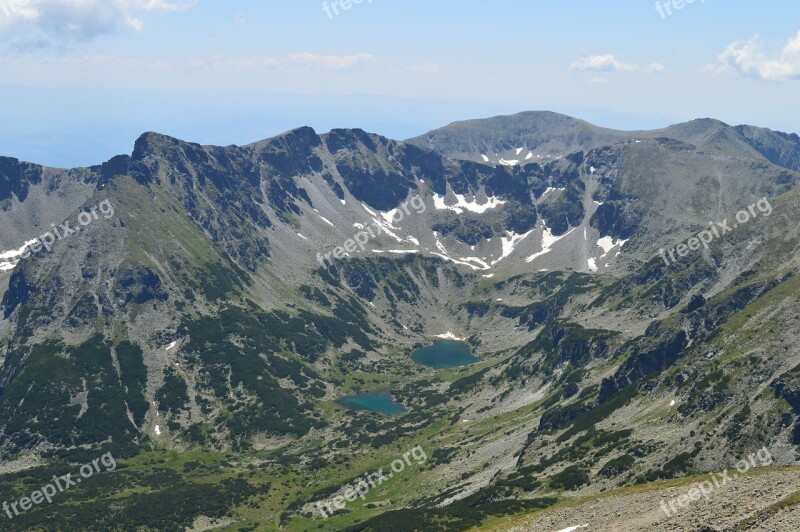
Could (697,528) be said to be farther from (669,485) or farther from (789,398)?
(789,398)

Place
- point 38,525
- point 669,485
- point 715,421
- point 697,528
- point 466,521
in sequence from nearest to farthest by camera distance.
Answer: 1. point 697,528
2. point 669,485
3. point 466,521
4. point 715,421
5. point 38,525

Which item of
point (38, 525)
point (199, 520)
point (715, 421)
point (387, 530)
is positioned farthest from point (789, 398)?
point (38, 525)

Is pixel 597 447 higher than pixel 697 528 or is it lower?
lower

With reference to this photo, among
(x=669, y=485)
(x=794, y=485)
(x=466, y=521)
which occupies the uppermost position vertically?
(x=794, y=485)

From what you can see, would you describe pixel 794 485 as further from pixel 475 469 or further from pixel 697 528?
pixel 475 469

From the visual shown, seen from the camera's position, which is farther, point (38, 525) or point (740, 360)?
point (38, 525)

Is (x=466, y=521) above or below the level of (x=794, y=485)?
below

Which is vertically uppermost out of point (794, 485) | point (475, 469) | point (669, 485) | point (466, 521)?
point (794, 485)

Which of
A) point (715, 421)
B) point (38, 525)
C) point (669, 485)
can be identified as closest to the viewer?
point (669, 485)

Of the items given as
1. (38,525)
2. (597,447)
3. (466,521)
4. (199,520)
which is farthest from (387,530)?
(38,525)
